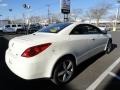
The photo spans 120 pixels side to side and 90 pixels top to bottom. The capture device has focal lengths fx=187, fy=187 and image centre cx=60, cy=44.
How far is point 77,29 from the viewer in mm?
5617

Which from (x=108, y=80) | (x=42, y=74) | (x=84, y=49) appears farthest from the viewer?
(x=84, y=49)

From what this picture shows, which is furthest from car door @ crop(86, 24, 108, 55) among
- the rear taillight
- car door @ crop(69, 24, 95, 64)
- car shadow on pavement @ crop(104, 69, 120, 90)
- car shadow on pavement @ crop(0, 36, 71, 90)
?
the rear taillight

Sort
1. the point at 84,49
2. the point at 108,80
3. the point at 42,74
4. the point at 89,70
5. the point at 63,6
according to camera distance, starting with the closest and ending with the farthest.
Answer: the point at 42,74, the point at 108,80, the point at 84,49, the point at 89,70, the point at 63,6

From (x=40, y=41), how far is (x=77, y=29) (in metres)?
1.57

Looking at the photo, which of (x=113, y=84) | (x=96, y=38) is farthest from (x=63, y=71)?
→ (x=96, y=38)

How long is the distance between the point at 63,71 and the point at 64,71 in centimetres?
4

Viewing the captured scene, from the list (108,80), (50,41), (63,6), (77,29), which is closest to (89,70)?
(108,80)

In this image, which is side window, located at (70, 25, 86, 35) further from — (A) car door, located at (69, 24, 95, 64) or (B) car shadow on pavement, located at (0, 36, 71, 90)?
(B) car shadow on pavement, located at (0, 36, 71, 90)

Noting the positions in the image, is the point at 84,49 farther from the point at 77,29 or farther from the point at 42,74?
the point at 42,74

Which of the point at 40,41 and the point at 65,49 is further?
the point at 65,49

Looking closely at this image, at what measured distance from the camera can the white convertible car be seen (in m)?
4.25

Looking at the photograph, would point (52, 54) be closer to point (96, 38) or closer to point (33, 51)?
point (33, 51)

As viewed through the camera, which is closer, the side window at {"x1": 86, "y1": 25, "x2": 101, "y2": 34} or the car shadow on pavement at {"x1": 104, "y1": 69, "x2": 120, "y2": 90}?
the car shadow on pavement at {"x1": 104, "y1": 69, "x2": 120, "y2": 90}

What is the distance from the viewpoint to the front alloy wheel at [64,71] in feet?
15.2
